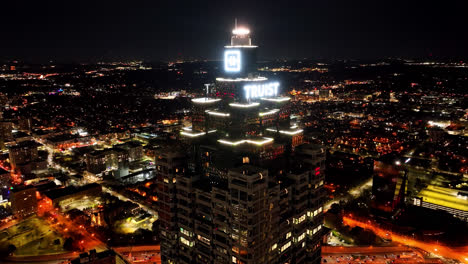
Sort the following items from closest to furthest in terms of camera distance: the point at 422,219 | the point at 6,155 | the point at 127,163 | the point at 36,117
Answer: the point at 422,219, the point at 127,163, the point at 6,155, the point at 36,117

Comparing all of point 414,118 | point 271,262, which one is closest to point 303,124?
point 414,118

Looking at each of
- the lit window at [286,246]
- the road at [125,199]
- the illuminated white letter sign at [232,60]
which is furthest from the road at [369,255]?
the road at [125,199]

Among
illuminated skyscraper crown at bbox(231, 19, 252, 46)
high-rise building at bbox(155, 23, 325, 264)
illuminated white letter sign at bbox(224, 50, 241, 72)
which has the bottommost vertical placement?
high-rise building at bbox(155, 23, 325, 264)

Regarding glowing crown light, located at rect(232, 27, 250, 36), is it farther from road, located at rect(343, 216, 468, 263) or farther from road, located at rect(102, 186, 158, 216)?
road, located at rect(102, 186, 158, 216)

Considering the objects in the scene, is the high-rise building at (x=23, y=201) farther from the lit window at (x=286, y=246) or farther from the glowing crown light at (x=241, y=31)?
the lit window at (x=286, y=246)

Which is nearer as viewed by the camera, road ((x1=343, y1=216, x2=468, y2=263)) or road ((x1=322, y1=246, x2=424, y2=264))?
road ((x1=322, y1=246, x2=424, y2=264))

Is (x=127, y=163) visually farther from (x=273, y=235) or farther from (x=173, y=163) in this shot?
(x=273, y=235)

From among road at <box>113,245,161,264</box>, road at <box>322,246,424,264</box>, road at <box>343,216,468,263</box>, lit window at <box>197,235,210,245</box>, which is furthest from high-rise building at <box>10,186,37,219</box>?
road at <box>343,216,468,263</box>
